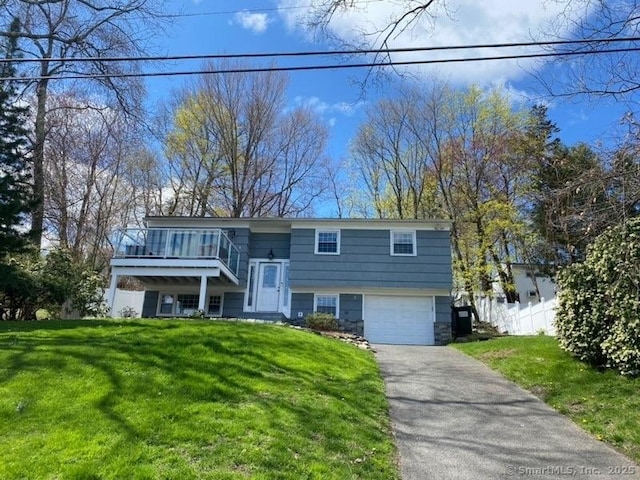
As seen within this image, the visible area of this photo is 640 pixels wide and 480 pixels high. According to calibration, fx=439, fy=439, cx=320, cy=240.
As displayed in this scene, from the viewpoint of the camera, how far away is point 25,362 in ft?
21.1

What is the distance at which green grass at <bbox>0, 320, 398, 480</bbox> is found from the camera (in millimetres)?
4008

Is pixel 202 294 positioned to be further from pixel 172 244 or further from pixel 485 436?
pixel 485 436

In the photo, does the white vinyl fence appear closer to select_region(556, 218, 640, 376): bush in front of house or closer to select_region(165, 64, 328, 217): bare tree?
select_region(556, 218, 640, 376): bush in front of house

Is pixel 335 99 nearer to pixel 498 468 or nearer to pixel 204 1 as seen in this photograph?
pixel 204 1

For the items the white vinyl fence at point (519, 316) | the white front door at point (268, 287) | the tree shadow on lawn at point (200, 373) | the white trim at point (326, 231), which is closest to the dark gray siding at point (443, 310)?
the white vinyl fence at point (519, 316)

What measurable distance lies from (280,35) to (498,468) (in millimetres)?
6729

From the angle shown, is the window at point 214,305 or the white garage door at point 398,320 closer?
the white garage door at point 398,320

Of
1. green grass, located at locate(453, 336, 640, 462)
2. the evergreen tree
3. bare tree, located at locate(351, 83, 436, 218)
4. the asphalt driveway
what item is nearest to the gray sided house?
the evergreen tree

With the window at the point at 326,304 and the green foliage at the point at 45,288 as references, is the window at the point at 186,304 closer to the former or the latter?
the green foliage at the point at 45,288

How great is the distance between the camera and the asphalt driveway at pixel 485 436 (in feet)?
14.8

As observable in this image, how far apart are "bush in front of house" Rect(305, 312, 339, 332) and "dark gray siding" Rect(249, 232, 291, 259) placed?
10.4ft

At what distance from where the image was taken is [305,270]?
1630 cm

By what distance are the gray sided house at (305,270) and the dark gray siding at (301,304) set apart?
4 cm

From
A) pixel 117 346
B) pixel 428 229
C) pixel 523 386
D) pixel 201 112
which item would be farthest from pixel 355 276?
Answer: pixel 201 112
